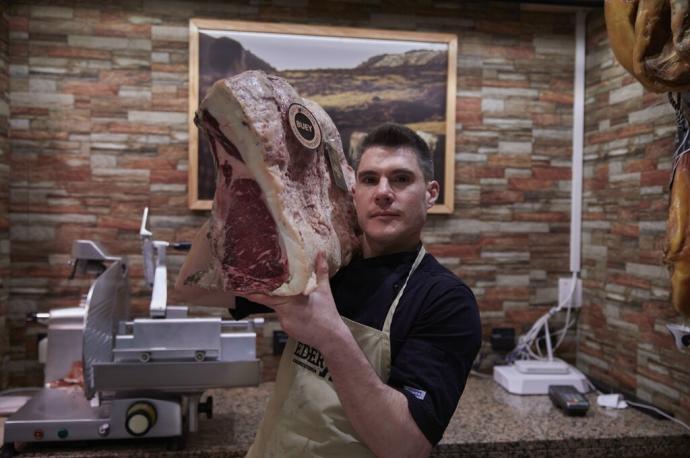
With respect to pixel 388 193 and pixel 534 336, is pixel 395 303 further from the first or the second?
pixel 534 336

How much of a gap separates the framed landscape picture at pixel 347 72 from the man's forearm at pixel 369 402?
5.07 feet

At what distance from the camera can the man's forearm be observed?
1.03 m

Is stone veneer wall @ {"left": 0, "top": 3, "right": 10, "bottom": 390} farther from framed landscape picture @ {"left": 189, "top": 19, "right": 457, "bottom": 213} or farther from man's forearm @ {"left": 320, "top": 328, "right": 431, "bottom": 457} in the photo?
man's forearm @ {"left": 320, "top": 328, "right": 431, "bottom": 457}

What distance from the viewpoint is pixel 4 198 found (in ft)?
7.62

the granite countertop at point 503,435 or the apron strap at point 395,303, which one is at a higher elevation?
the apron strap at point 395,303

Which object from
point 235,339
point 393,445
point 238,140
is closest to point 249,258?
point 238,140

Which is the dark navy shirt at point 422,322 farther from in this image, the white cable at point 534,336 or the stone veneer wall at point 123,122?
the white cable at point 534,336

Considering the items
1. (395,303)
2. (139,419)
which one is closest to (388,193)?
(395,303)

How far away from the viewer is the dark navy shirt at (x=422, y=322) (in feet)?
3.62

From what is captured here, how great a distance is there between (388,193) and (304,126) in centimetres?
28

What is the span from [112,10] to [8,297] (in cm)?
128

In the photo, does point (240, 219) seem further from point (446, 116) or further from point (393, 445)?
point (446, 116)

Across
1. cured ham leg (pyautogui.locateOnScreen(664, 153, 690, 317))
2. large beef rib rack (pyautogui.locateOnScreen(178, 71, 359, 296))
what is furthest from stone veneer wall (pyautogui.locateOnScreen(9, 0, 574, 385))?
large beef rib rack (pyautogui.locateOnScreen(178, 71, 359, 296))

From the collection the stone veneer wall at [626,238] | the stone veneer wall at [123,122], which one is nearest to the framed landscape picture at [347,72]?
the stone veneer wall at [123,122]
